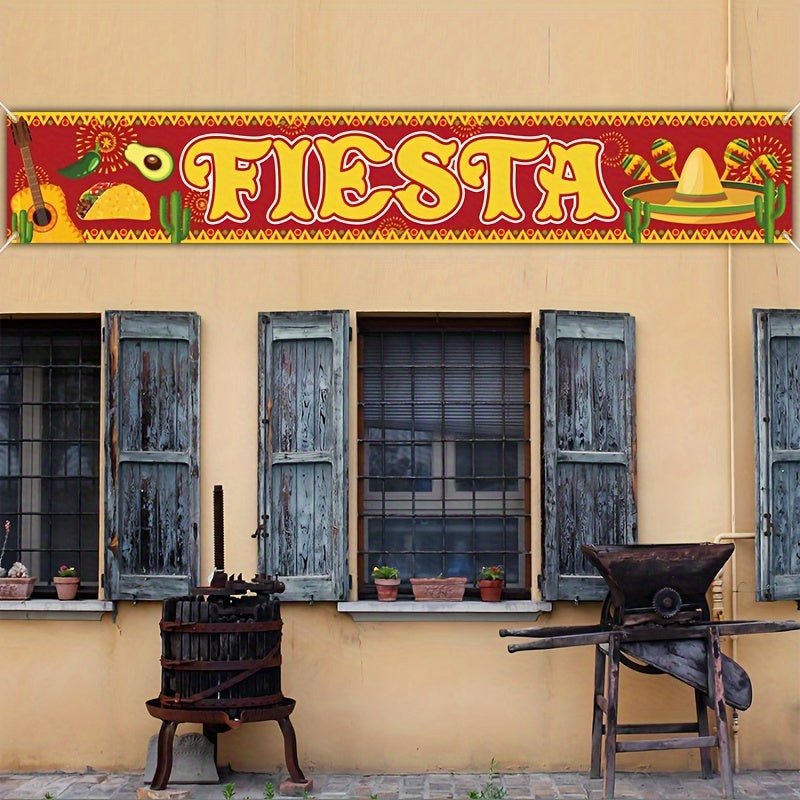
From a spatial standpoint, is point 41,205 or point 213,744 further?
point 41,205

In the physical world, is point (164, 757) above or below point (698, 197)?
below

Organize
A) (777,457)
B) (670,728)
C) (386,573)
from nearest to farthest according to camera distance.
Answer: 1. (670,728)
2. (777,457)
3. (386,573)

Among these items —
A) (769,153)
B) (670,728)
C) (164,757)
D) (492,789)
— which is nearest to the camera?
(164,757)

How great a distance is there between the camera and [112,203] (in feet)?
28.0

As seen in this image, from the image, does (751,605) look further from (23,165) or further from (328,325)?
(23,165)

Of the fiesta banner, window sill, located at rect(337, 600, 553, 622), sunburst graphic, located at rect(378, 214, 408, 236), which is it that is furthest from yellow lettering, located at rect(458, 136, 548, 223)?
window sill, located at rect(337, 600, 553, 622)

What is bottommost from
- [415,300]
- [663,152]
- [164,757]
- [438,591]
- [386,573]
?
[164,757]

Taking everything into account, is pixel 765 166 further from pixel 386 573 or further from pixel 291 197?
pixel 386 573

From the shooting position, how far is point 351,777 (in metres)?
8.27

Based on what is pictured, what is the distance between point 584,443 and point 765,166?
2048 mm

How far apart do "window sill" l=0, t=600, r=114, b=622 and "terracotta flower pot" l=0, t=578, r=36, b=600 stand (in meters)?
0.04

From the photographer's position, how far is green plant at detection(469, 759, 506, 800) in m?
7.66

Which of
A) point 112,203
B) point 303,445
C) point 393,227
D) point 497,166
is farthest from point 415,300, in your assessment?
point 112,203

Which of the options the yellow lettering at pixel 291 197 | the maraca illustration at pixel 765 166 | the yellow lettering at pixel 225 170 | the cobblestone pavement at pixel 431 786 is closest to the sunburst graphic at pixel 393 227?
the yellow lettering at pixel 291 197
